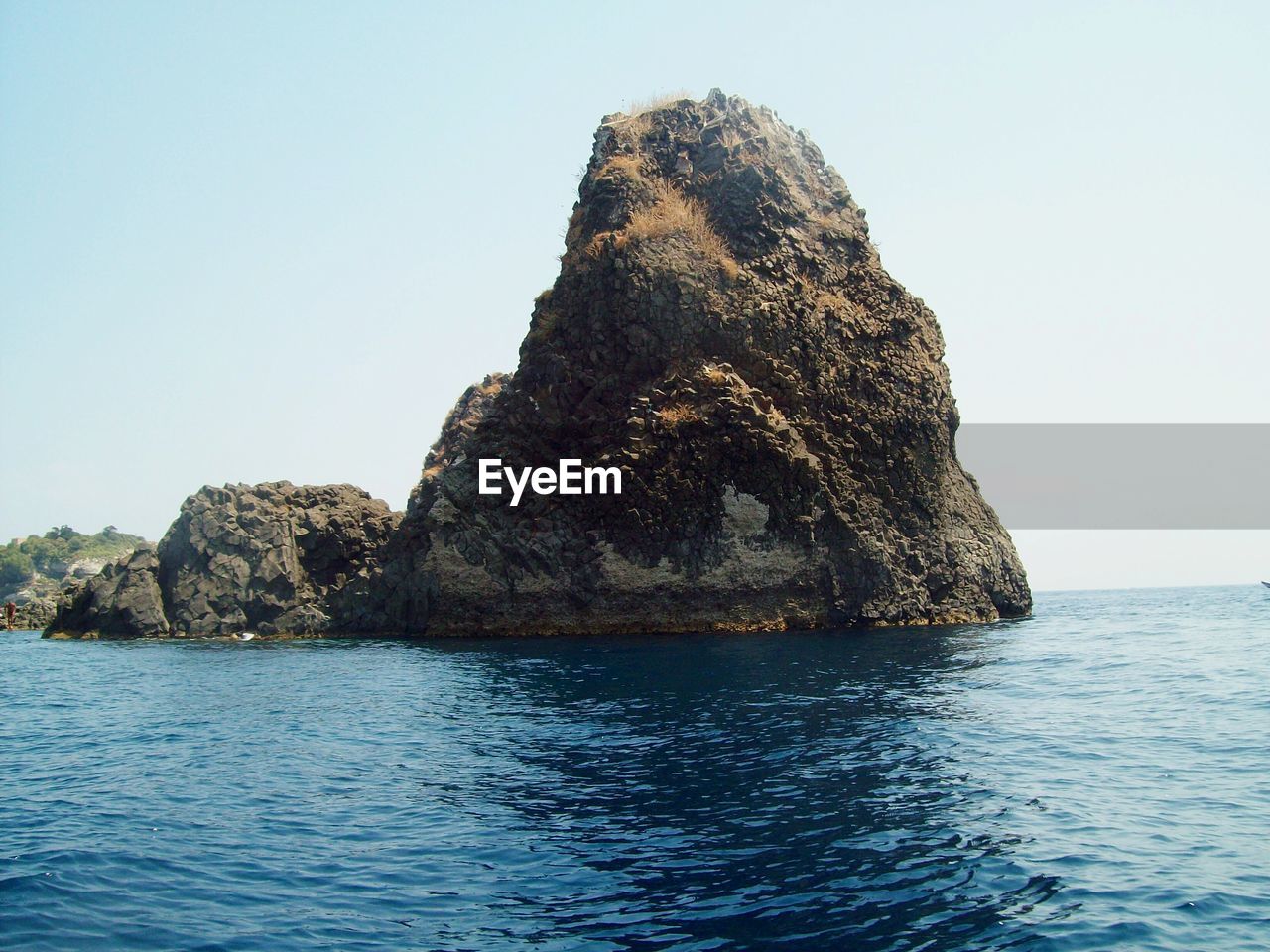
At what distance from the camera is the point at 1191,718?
22.6 metres

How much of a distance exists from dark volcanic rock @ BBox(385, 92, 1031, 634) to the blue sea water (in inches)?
665

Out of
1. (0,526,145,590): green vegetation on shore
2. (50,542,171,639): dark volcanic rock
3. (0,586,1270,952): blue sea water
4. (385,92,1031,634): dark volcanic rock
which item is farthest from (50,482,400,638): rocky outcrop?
(0,526,145,590): green vegetation on shore

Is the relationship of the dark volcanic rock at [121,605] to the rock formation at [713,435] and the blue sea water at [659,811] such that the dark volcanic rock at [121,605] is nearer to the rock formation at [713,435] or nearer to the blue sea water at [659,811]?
the rock formation at [713,435]

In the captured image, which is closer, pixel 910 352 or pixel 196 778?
pixel 196 778

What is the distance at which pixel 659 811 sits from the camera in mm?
16250

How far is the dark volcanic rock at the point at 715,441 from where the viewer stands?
4859cm

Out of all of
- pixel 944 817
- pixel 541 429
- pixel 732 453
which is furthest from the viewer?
pixel 541 429

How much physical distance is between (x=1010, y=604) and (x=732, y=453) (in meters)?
19.0

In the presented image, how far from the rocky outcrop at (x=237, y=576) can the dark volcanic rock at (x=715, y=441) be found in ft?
27.0

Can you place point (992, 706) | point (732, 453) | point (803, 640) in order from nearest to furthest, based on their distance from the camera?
point (992, 706) → point (803, 640) → point (732, 453)

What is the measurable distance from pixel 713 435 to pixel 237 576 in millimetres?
32031

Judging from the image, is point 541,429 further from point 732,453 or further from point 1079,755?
point 1079,755

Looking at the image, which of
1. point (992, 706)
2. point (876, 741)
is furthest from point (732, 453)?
point (876, 741)

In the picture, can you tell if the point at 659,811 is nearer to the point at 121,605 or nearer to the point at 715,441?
the point at 715,441
